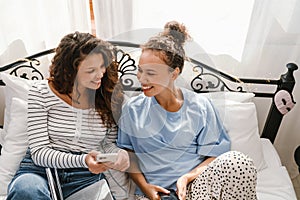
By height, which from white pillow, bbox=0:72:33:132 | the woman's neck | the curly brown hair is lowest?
white pillow, bbox=0:72:33:132

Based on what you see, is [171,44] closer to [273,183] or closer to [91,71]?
[91,71]

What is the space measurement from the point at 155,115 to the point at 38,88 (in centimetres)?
45

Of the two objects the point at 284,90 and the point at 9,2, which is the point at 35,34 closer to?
the point at 9,2

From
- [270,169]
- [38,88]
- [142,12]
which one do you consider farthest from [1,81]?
[270,169]

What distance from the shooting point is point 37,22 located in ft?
5.29

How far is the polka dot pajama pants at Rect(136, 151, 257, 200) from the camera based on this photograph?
3.99 feet

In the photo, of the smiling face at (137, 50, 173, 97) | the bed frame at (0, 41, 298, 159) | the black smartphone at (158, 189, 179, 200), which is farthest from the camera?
the bed frame at (0, 41, 298, 159)

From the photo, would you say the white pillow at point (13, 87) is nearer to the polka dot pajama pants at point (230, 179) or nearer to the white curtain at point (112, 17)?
the white curtain at point (112, 17)

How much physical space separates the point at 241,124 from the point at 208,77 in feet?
0.91

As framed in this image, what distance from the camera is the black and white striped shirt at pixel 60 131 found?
1.32 metres

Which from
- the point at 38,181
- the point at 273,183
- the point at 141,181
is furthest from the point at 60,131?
the point at 273,183

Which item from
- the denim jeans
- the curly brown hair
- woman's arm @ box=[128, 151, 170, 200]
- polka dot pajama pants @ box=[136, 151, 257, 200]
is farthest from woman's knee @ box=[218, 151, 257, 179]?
the denim jeans

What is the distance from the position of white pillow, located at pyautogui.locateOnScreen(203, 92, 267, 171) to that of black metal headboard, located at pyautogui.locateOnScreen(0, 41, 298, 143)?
9 centimetres

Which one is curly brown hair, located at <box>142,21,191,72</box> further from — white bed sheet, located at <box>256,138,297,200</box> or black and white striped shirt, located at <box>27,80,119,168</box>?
white bed sheet, located at <box>256,138,297,200</box>
